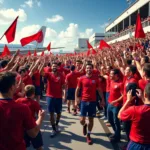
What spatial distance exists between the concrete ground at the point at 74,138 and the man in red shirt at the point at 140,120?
248 cm

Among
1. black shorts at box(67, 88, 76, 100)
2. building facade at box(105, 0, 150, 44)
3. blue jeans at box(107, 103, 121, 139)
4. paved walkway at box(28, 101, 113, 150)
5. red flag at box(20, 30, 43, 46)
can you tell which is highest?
building facade at box(105, 0, 150, 44)

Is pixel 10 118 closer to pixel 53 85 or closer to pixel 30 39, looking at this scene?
pixel 53 85

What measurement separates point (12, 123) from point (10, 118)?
0.07 meters

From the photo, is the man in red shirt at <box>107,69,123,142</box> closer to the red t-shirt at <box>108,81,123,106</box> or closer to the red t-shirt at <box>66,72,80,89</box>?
the red t-shirt at <box>108,81,123,106</box>

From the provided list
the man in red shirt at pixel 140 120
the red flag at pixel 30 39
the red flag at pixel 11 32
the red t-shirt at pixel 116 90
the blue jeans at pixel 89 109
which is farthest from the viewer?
the red flag at pixel 30 39

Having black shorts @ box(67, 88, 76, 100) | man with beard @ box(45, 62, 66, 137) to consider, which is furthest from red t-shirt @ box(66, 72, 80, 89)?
man with beard @ box(45, 62, 66, 137)

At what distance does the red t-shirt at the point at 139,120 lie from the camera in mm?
2938

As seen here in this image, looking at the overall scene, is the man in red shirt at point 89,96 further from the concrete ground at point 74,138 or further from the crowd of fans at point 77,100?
the concrete ground at point 74,138

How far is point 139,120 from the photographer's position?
2992 mm

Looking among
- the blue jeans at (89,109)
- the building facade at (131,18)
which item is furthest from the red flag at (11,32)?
the building facade at (131,18)

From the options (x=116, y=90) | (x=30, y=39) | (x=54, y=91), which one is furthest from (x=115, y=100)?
(x=30, y=39)

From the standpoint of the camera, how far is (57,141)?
19.6 ft

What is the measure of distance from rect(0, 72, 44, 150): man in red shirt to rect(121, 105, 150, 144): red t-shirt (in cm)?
136

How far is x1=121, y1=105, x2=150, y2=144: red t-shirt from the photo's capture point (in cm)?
294
